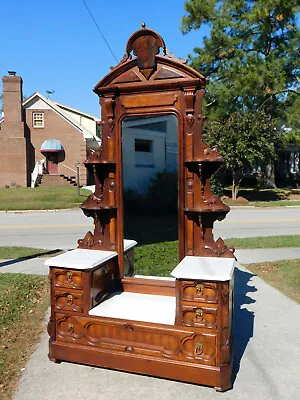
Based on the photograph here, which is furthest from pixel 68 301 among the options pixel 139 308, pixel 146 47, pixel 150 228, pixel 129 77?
pixel 146 47

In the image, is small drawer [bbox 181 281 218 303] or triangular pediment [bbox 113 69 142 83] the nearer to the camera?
small drawer [bbox 181 281 218 303]

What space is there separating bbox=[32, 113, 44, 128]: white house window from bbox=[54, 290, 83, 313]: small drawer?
96.9ft

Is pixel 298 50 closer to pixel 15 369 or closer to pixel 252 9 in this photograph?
pixel 252 9

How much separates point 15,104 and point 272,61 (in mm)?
19210

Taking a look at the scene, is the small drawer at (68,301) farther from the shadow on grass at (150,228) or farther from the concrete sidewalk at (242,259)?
the concrete sidewalk at (242,259)

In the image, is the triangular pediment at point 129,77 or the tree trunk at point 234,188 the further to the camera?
the tree trunk at point 234,188

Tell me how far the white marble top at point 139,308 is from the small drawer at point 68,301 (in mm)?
139

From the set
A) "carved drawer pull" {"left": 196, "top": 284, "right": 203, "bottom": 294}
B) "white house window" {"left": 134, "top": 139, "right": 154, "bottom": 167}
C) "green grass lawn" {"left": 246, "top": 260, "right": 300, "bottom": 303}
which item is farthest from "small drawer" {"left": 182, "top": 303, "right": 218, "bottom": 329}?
"green grass lawn" {"left": 246, "top": 260, "right": 300, "bottom": 303}

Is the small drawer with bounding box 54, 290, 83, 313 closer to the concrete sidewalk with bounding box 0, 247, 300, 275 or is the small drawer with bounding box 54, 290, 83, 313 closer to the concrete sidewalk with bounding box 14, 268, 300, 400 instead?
the concrete sidewalk with bounding box 14, 268, 300, 400

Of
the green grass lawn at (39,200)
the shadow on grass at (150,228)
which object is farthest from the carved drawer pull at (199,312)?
the green grass lawn at (39,200)

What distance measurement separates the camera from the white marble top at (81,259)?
3639 mm

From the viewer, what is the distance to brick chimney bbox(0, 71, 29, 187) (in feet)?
98.2

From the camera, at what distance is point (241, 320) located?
4.82 m

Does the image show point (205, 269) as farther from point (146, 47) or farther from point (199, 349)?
point (146, 47)
